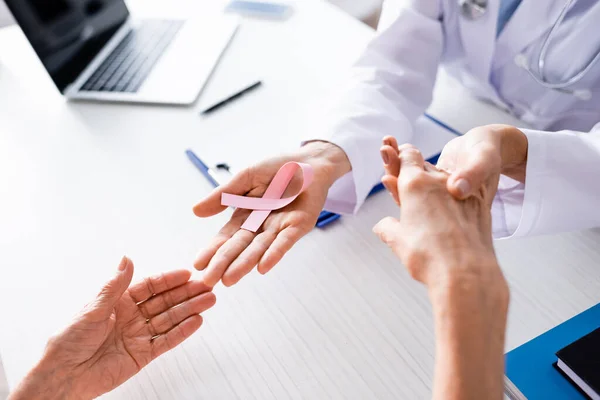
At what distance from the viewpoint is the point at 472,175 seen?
50cm

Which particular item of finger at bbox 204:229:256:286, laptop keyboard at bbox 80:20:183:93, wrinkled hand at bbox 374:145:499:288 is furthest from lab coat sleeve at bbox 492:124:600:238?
laptop keyboard at bbox 80:20:183:93

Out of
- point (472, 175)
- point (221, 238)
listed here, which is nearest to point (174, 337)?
point (221, 238)

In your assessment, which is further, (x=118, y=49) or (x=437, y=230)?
(x=118, y=49)

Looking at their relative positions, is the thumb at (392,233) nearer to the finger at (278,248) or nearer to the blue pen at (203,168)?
the finger at (278,248)

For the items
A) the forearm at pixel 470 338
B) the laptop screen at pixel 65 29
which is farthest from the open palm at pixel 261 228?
the laptop screen at pixel 65 29

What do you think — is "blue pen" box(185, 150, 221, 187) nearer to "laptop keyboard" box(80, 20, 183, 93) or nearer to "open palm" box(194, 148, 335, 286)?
"open palm" box(194, 148, 335, 286)

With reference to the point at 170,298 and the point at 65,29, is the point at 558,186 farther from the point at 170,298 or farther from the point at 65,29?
the point at 65,29

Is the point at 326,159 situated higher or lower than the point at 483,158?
lower

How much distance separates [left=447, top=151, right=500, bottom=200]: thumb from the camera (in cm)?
49

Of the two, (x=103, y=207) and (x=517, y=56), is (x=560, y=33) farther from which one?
(x=103, y=207)

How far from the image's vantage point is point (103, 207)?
2.47ft

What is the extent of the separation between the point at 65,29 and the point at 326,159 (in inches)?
24.0

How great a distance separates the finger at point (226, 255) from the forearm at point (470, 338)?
9.9 inches

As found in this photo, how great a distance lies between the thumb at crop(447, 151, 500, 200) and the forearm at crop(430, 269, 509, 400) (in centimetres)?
9
